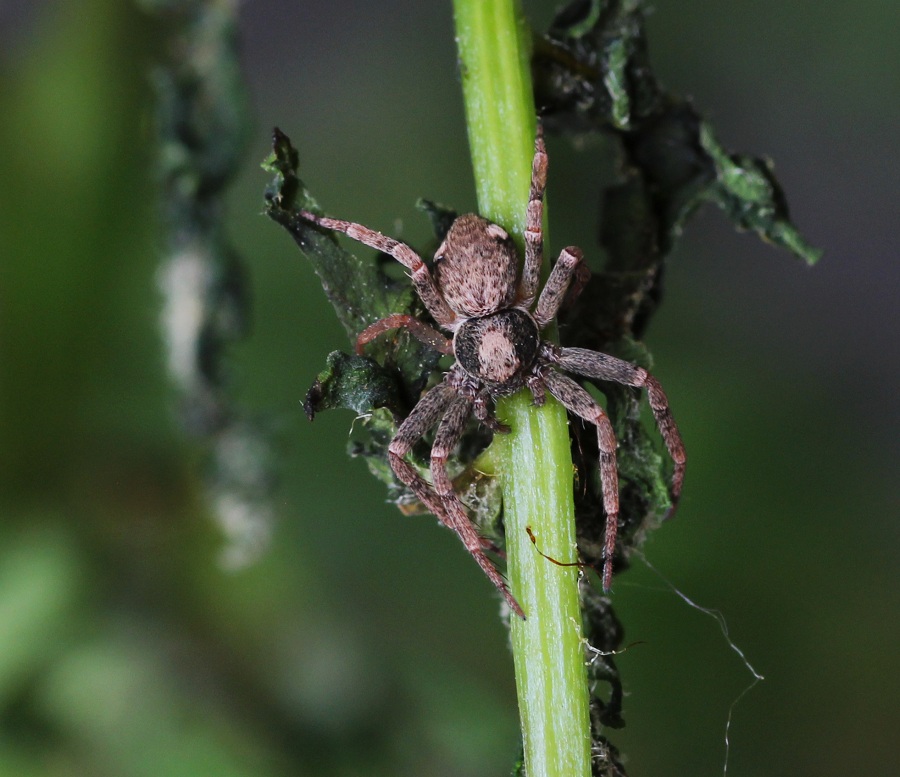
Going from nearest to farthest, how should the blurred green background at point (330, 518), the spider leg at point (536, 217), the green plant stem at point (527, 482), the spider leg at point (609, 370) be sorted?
the green plant stem at point (527, 482) < the spider leg at point (536, 217) < the spider leg at point (609, 370) < the blurred green background at point (330, 518)

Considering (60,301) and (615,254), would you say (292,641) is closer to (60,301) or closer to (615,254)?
(60,301)

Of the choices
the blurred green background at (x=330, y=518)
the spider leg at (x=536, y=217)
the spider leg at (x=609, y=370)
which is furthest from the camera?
the blurred green background at (x=330, y=518)

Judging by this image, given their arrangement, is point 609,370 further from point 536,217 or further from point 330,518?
point 330,518

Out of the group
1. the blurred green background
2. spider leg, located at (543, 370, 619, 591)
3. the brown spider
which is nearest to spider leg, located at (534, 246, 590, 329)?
the brown spider

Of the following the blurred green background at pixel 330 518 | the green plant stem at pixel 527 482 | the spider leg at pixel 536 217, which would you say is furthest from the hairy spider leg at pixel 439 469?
the blurred green background at pixel 330 518

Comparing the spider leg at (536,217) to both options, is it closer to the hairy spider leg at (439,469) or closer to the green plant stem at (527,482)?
the green plant stem at (527,482)

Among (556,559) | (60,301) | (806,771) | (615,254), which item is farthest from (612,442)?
(60,301)

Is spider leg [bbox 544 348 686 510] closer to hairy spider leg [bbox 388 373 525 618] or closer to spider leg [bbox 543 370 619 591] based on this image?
spider leg [bbox 543 370 619 591]
